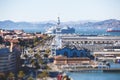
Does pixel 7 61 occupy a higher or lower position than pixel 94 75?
higher

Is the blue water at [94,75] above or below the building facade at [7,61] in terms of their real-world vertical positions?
below

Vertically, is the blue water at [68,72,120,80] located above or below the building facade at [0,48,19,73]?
below

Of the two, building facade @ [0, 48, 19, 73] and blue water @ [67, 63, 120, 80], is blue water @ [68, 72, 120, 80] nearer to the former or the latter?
blue water @ [67, 63, 120, 80]

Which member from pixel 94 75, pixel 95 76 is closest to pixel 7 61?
pixel 95 76

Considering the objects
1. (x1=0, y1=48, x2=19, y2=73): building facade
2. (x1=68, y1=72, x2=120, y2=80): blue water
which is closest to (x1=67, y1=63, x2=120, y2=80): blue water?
(x1=68, y1=72, x2=120, y2=80): blue water

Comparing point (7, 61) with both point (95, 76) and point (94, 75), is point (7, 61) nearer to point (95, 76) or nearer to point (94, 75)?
point (95, 76)

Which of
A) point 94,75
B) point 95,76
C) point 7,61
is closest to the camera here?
point 7,61

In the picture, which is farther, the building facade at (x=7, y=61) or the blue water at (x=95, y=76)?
the blue water at (x=95, y=76)

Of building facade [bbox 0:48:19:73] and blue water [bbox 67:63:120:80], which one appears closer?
building facade [bbox 0:48:19:73]

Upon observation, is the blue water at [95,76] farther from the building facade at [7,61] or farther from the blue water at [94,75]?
the building facade at [7,61]

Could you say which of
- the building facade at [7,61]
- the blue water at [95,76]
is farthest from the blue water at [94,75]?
the building facade at [7,61]

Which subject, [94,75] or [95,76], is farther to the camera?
[94,75]
